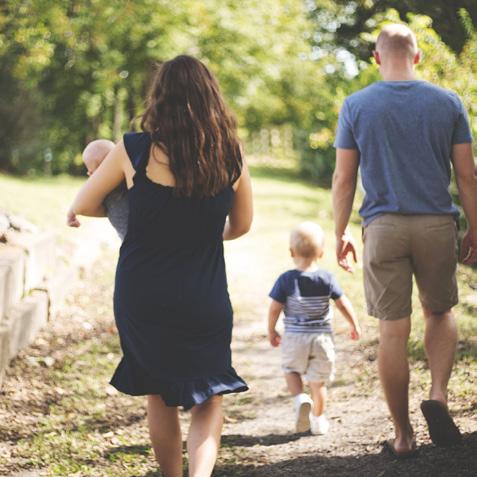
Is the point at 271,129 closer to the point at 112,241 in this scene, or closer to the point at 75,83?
the point at 75,83

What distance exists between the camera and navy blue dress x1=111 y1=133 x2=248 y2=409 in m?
2.99

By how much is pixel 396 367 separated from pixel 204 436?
1.02 metres

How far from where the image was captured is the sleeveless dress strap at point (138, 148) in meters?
2.96

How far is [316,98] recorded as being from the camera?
35406mm

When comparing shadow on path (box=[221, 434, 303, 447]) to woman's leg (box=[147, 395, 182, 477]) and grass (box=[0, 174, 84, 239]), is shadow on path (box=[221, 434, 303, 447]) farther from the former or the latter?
grass (box=[0, 174, 84, 239])

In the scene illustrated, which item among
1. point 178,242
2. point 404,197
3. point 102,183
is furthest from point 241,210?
point 404,197

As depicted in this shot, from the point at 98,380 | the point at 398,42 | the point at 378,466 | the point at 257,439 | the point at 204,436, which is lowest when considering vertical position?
the point at 98,380

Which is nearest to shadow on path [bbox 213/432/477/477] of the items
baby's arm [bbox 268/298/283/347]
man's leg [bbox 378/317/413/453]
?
man's leg [bbox 378/317/413/453]

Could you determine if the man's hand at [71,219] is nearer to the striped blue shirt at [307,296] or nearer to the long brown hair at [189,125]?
the long brown hair at [189,125]

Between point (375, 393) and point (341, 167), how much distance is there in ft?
6.30

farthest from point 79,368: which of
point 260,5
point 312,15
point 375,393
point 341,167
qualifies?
point 312,15

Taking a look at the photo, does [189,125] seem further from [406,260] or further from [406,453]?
[406,453]

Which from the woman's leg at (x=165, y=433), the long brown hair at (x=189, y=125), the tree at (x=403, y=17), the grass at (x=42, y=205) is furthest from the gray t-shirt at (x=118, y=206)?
the grass at (x=42, y=205)

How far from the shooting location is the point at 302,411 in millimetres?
4379
